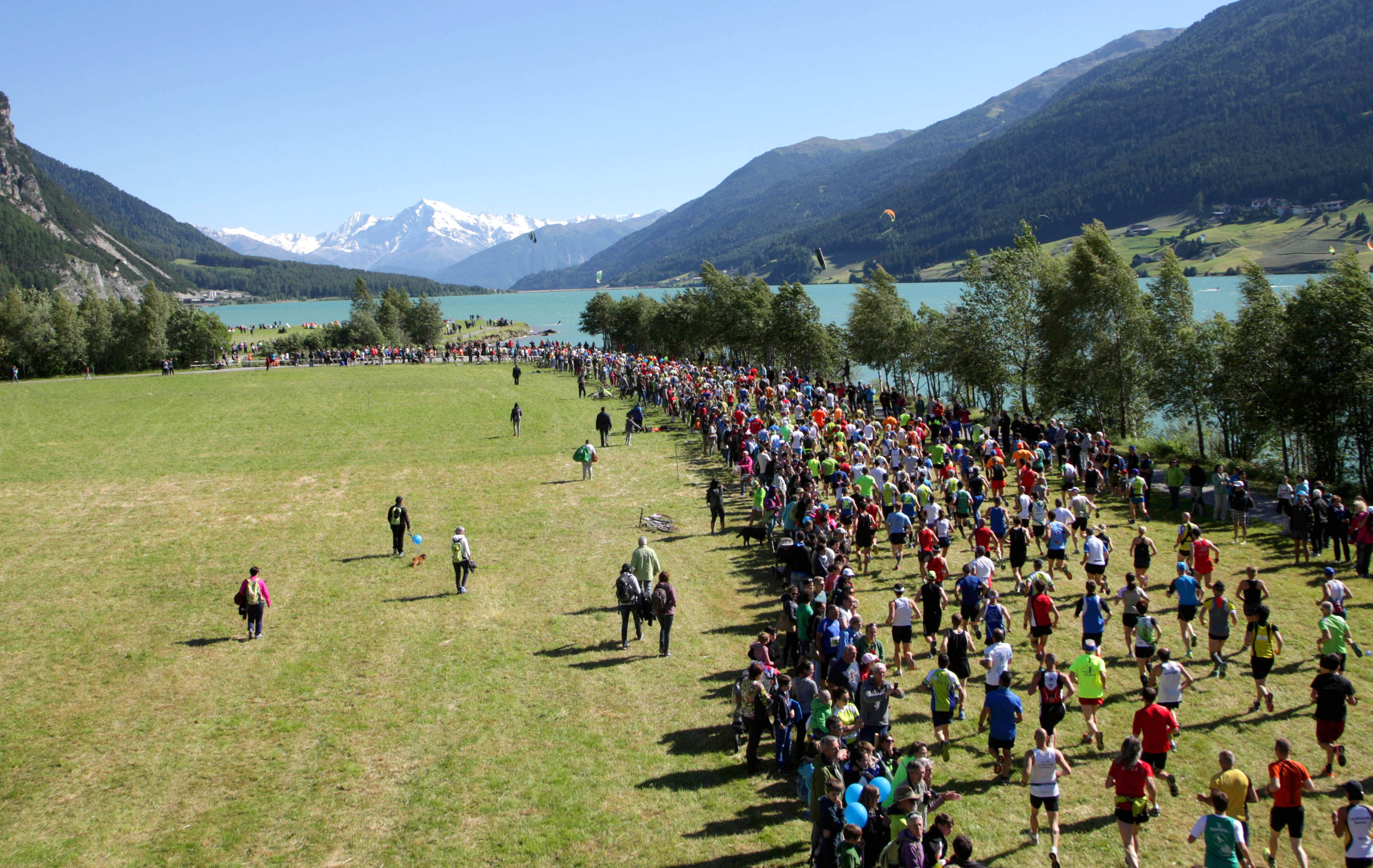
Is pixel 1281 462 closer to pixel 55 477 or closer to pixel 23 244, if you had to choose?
pixel 55 477

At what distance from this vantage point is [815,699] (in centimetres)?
864

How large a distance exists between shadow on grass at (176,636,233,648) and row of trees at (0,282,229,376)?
2589 inches

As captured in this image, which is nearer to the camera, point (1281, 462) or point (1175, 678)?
point (1175, 678)

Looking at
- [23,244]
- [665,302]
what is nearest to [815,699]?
[665,302]

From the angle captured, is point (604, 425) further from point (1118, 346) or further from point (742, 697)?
point (1118, 346)

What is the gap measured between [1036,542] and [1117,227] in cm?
20358

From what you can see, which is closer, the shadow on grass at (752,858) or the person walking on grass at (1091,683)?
the shadow on grass at (752,858)

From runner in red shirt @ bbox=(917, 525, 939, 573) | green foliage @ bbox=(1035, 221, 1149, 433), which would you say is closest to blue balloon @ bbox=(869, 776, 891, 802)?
runner in red shirt @ bbox=(917, 525, 939, 573)

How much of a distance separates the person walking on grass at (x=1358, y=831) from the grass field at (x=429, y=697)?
111cm

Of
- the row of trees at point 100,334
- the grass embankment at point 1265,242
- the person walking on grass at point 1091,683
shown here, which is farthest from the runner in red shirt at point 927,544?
the grass embankment at point 1265,242

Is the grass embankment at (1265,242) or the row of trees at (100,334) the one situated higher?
the grass embankment at (1265,242)

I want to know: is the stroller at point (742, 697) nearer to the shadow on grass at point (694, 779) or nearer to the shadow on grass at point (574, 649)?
the shadow on grass at point (694, 779)

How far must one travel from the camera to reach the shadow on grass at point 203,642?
13547 millimetres

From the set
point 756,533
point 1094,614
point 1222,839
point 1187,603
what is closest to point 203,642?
point 756,533
